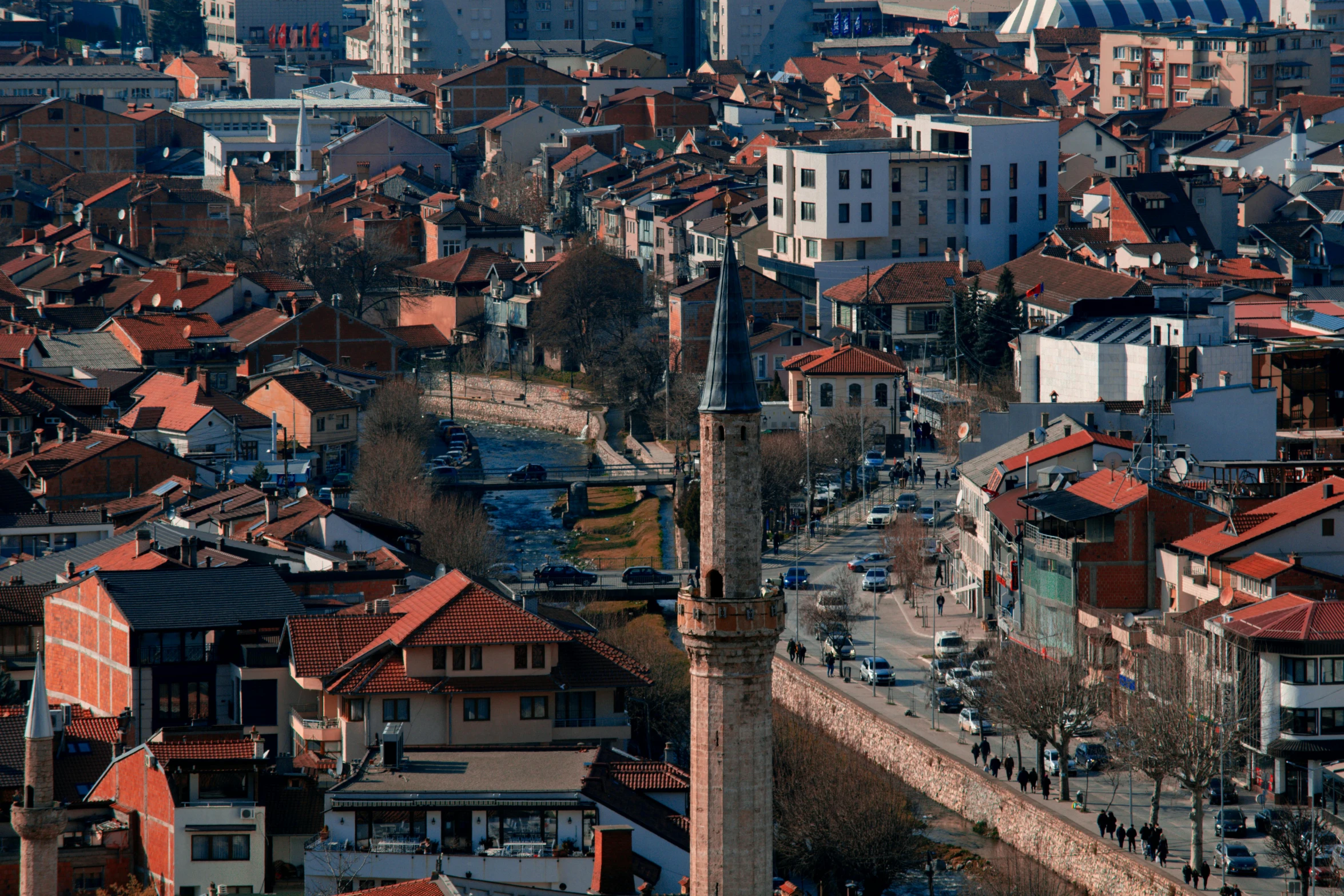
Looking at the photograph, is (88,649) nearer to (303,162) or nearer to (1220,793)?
(1220,793)

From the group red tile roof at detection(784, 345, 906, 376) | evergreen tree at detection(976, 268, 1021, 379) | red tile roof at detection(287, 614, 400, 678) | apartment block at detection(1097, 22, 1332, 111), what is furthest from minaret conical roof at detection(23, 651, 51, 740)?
apartment block at detection(1097, 22, 1332, 111)

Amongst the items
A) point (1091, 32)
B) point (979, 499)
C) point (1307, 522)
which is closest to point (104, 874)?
point (1307, 522)

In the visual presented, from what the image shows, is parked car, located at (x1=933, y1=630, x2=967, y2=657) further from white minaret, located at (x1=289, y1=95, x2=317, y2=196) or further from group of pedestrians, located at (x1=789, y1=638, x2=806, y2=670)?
white minaret, located at (x1=289, y1=95, x2=317, y2=196)

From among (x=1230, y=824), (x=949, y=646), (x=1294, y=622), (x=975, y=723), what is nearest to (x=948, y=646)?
(x=949, y=646)

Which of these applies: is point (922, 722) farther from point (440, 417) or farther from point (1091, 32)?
point (1091, 32)

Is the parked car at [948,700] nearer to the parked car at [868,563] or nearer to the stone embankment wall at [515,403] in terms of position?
the parked car at [868,563]

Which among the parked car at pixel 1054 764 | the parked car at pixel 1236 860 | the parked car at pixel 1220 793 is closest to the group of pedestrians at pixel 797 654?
the parked car at pixel 1054 764
